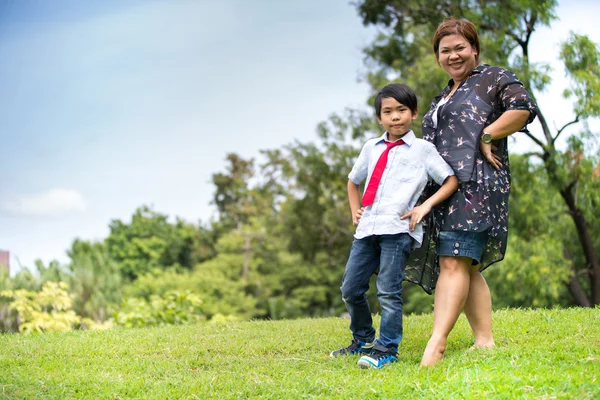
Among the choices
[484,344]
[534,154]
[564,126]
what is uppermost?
[564,126]

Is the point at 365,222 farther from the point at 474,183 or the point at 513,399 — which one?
the point at 513,399

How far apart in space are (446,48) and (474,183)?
865mm

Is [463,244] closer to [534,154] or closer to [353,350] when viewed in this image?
[353,350]

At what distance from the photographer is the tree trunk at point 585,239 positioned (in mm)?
13312

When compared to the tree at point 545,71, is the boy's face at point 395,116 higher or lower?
lower

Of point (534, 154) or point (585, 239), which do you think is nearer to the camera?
point (534, 154)

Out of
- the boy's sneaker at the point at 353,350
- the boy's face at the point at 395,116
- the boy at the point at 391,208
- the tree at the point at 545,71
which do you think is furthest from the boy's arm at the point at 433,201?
the tree at the point at 545,71

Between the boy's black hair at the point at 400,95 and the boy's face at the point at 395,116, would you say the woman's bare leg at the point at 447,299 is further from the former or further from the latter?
the boy's black hair at the point at 400,95

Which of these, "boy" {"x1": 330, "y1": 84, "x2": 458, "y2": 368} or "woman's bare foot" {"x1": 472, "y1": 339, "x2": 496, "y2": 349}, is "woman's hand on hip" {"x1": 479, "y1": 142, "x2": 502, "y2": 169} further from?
"woman's bare foot" {"x1": 472, "y1": 339, "x2": 496, "y2": 349}

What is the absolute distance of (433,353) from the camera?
3.73 meters

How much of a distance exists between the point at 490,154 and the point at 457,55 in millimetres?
655

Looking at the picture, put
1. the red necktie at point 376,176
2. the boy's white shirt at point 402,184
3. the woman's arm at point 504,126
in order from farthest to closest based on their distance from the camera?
the red necktie at point 376,176
the boy's white shirt at point 402,184
the woman's arm at point 504,126

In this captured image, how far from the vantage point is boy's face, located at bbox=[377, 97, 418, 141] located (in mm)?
3887

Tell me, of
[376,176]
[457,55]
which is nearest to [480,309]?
[376,176]
